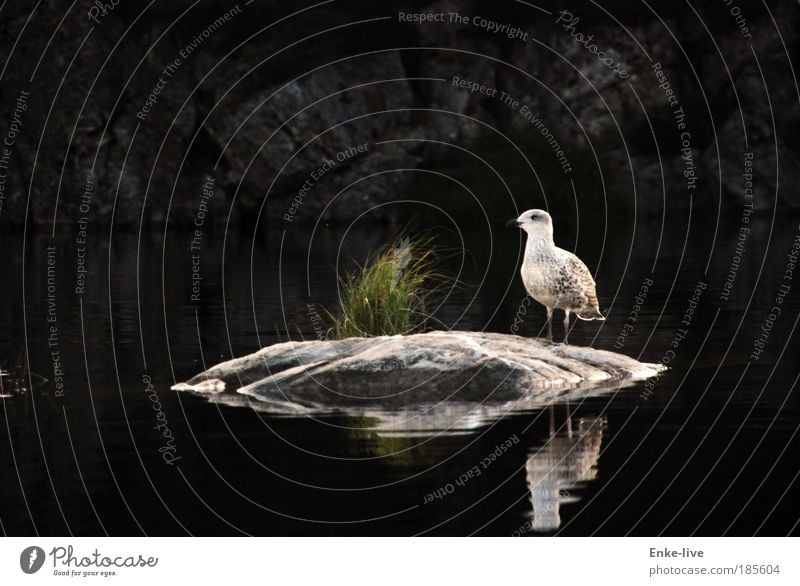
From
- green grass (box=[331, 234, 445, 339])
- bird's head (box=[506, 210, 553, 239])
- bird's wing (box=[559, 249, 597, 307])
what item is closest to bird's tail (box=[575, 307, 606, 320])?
Answer: bird's wing (box=[559, 249, 597, 307])

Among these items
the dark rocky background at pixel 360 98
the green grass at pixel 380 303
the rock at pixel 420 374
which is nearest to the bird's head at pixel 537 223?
the rock at pixel 420 374

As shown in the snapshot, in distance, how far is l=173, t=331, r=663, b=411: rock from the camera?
42.7 feet

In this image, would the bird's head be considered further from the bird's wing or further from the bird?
the bird's wing

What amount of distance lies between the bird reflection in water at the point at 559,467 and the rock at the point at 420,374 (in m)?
1.10

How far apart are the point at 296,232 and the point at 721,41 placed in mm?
18429

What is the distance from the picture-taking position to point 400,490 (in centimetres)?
973

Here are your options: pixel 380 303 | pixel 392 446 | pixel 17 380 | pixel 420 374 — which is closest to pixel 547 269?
pixel 420 374

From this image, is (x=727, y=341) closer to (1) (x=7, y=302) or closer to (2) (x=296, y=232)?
(1) (x=7, y=302)

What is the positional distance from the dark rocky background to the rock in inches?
1419

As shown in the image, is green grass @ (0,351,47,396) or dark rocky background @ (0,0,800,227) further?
dark rocky background @ (0,0,800,227)

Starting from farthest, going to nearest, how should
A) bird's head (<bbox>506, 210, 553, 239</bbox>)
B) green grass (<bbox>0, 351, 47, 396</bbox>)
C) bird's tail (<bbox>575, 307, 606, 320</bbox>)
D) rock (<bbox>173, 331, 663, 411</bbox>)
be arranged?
1. bird's tail (<bbox>575, 307, 606, 320</bbox>)
2. green grass (<bbox>0, 351, 47, 396</bbox>)
3. bird's head (<bbox>506, 210, 553, 239</bbox>)
4. rock (<bbox>173, 331, 663, 411</bbox>)

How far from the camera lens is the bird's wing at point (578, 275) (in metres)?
14.1

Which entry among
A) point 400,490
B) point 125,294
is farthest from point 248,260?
point 400,490

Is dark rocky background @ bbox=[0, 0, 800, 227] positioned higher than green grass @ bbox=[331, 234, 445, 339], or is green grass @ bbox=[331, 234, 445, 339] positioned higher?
dark rocky background @ bbox=[0, 0, 800, 227]
